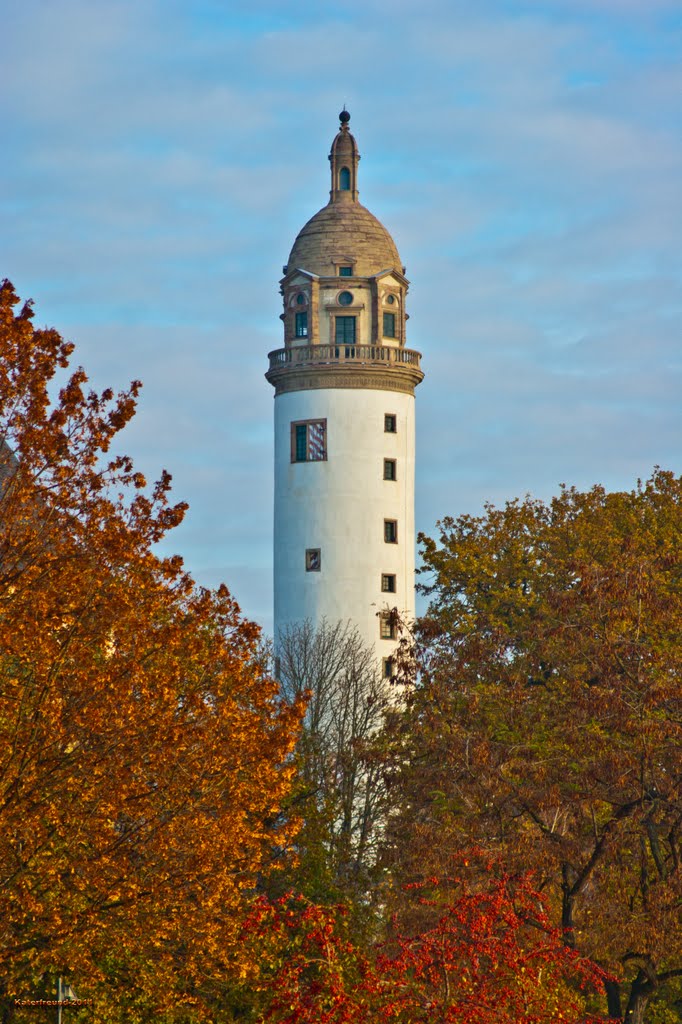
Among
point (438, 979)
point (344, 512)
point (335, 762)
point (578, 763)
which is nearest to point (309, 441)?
point (344, 512)

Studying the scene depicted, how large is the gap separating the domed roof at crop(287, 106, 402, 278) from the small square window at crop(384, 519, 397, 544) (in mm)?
11876

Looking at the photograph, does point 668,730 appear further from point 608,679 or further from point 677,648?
point 677,648

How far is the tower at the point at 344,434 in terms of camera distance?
88.7 metres

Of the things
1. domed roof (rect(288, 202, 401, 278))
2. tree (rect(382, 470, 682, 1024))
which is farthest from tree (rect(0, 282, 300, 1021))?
domed roof (rect(288, 202, 401, 278))

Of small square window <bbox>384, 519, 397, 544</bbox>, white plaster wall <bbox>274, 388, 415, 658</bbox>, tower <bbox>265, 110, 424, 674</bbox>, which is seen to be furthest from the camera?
small square window <bbox>384, 519, 397, 544</bbox>

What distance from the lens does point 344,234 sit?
3698 inches

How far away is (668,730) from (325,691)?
3215 centimetres

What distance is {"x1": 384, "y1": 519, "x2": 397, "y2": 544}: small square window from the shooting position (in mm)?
89625

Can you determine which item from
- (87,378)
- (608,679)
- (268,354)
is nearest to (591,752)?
(608,679)

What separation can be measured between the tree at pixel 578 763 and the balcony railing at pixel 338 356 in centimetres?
3886

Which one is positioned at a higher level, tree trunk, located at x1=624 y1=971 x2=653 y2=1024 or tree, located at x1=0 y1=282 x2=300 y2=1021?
tree, located at x1=0 y1=282 x2=300 y2=1021

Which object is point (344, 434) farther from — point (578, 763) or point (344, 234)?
point (578, 763)

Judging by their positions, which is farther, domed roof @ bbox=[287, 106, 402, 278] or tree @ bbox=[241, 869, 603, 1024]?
domed roof @ bbox=[287, 106, 402, 278]

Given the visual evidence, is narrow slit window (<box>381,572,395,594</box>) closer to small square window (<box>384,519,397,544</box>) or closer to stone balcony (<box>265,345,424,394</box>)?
small square window (<box>384,519,397,544</box>)
